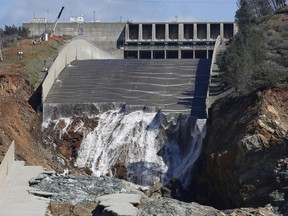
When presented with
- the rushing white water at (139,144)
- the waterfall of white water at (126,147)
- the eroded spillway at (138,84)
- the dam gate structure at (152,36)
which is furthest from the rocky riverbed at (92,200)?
the dam gate structure at (152,36)

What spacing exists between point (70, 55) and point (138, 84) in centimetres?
1051

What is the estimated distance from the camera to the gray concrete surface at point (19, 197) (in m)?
30.8

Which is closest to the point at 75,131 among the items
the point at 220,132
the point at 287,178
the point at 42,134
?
the point at 42,134

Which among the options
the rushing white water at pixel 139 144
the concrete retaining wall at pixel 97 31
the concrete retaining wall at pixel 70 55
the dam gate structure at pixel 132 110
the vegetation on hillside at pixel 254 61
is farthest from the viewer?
the concrete retaining wall at pixel 97 31

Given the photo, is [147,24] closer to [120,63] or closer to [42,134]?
[120,63]

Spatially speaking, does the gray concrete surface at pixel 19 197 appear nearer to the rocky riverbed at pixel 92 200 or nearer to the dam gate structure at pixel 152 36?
the rocky riverbed at pixel 92 200

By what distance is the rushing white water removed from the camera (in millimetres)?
51344

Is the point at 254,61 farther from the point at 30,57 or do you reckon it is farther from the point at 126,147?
the point at 30,57

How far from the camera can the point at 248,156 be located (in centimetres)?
3997

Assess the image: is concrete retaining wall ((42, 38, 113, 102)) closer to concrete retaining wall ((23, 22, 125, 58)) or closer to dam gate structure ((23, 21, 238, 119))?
dam gate structure ((23, 21, 238, 119))

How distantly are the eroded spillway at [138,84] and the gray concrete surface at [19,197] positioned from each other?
17.8 metres

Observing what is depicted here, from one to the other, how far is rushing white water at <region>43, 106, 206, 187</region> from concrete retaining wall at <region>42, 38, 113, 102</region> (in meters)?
4.71

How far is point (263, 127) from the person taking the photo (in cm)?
4134

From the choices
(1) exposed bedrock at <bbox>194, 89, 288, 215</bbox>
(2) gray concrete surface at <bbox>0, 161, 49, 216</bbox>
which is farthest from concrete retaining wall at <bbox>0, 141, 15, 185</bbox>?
(1) exposed bedrock at <bbox>194, 89, 288, 215</bbox>
